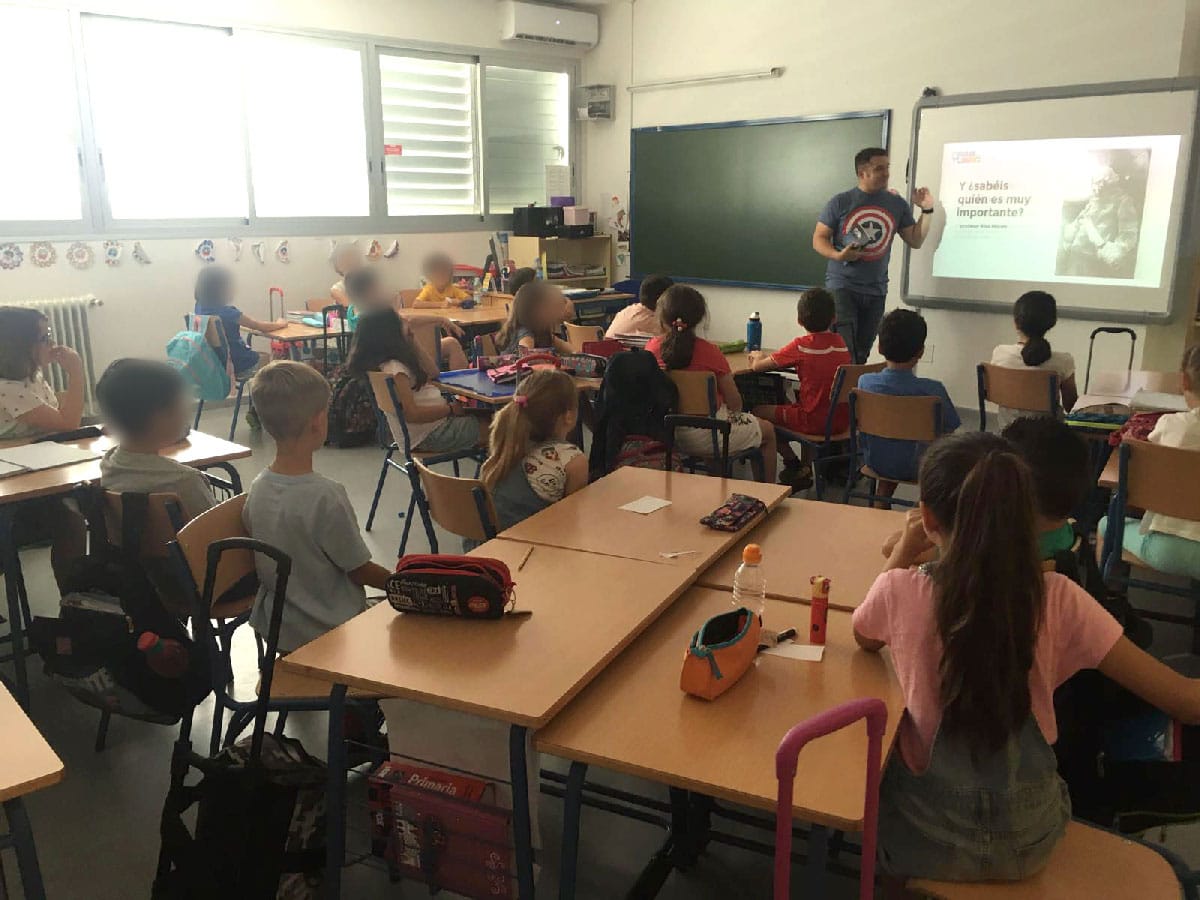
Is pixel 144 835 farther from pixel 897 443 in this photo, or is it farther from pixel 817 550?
pixel 897 443

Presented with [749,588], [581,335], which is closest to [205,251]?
[581,335]

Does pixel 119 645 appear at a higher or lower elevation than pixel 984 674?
lower

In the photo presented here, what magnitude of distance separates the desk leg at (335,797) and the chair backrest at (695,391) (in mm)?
2386

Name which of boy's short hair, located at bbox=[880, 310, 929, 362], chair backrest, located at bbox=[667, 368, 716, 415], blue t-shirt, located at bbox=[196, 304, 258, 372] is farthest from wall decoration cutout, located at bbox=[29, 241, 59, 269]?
boy's short hair, located at bbox=[880, 310, 929, 362]

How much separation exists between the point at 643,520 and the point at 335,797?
969 millimetres

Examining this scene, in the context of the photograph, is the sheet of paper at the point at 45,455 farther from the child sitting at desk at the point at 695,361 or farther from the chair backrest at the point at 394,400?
the child sitting at desk at the point at 695,361

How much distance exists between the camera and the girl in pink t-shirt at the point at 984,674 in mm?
1298

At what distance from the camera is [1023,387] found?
3797mm

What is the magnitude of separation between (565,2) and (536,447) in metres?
6.01

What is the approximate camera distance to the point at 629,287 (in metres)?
7.49

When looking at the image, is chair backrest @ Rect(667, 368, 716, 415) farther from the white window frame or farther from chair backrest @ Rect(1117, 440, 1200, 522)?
the white window frame

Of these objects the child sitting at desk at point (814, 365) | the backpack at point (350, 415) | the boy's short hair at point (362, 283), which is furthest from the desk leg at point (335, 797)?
the backpack at point (350, 415)

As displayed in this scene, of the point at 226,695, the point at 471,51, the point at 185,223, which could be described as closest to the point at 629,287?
the point at 471,51

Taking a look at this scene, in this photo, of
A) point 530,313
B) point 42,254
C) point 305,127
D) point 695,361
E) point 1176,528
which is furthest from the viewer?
point 305,127
